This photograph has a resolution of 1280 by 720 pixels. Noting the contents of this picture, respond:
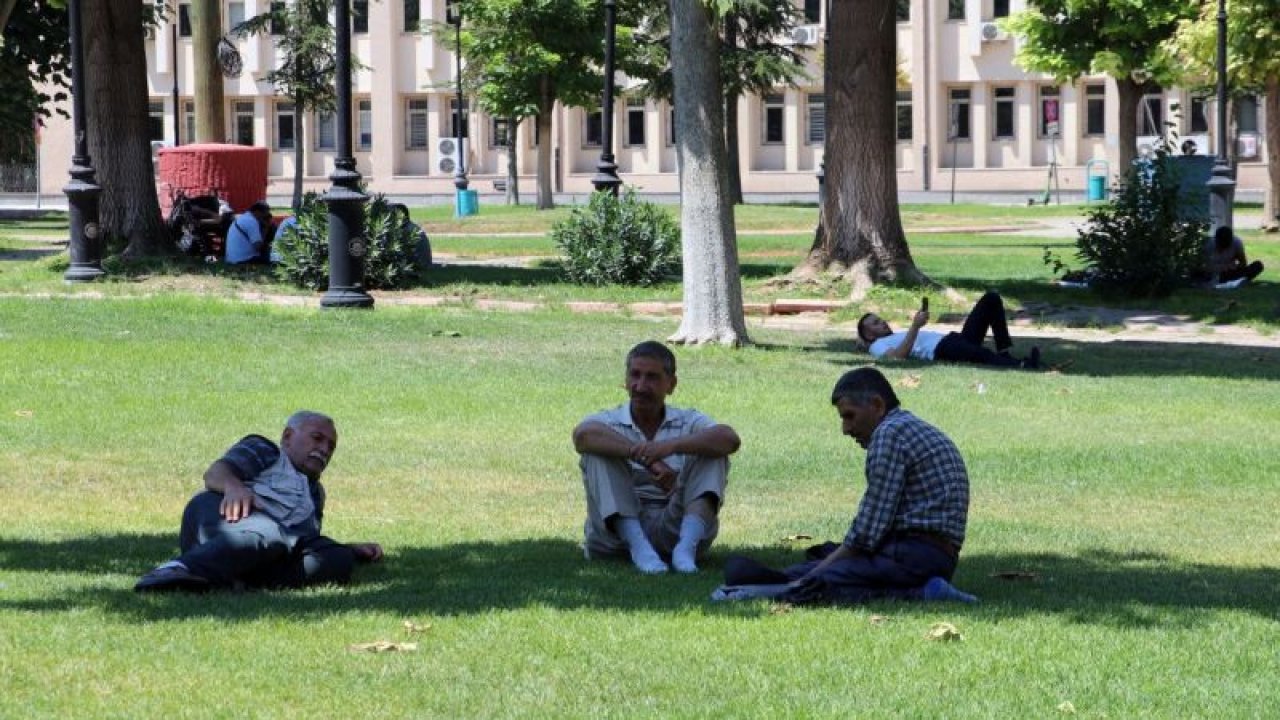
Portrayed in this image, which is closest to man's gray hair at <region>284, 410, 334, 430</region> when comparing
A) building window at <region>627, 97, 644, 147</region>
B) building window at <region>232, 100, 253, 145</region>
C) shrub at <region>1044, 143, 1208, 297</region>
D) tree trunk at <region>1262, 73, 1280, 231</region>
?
shrub at <region>1044, 143, 1208, 297</region>

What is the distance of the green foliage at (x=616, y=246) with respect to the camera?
89.5ft

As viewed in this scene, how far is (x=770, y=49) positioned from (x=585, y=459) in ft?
163

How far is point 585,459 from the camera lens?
31.7 feet

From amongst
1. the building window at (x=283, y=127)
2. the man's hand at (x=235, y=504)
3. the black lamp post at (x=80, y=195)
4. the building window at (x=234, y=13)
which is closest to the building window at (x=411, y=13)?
the building window at (x=283, y=127)

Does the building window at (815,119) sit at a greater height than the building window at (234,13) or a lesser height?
lesser

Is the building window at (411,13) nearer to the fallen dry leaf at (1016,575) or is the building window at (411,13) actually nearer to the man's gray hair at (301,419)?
the man's gray hair at (301,419)

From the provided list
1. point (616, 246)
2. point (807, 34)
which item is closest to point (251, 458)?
point (616, 246)

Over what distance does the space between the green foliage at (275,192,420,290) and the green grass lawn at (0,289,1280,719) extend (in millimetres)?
2782

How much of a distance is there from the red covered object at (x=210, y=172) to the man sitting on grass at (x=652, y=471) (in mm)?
22868

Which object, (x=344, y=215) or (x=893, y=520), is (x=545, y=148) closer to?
(x=344, y=215)

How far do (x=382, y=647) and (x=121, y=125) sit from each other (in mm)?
21337

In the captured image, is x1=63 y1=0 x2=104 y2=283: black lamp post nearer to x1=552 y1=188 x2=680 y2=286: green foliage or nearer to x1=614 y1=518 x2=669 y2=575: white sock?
x1=552 y1=188 x2=680 y2=286: green foliage

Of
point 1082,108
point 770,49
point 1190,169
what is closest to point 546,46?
point 770,49

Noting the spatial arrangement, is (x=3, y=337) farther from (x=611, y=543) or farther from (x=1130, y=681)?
(x=1130, y=681)
